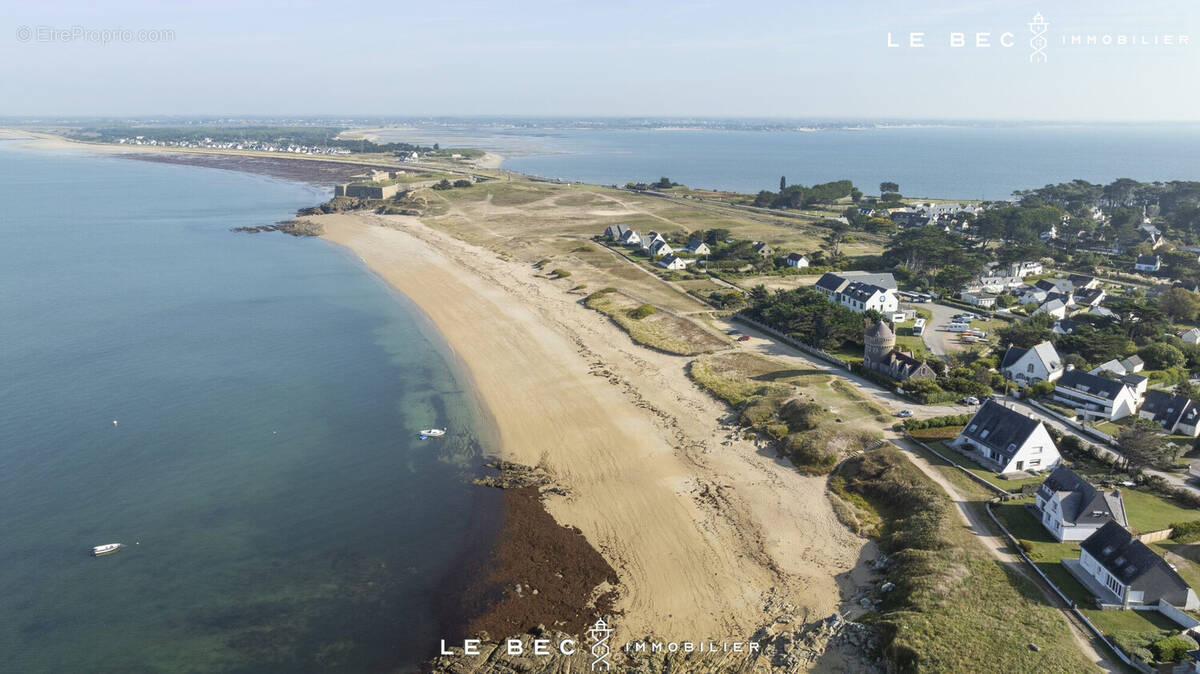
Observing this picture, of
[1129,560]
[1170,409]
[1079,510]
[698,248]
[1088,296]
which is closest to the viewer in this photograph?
[1129,560]

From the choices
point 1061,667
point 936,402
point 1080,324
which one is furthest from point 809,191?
point 1061,667

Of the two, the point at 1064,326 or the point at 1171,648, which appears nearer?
the point at 1171,648

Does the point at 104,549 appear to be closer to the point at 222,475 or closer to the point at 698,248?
the point at 222,475

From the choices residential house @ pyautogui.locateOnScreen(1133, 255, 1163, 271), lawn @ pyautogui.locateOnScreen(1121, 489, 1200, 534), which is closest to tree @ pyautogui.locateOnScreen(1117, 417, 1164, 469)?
lawn @ pyautogui.locateOnScreen(1121, 489, 1200, 534)

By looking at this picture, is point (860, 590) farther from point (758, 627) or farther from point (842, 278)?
point (842, 278)

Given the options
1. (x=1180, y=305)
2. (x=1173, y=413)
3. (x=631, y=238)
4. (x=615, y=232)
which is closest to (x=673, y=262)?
(x=631, y=238)
